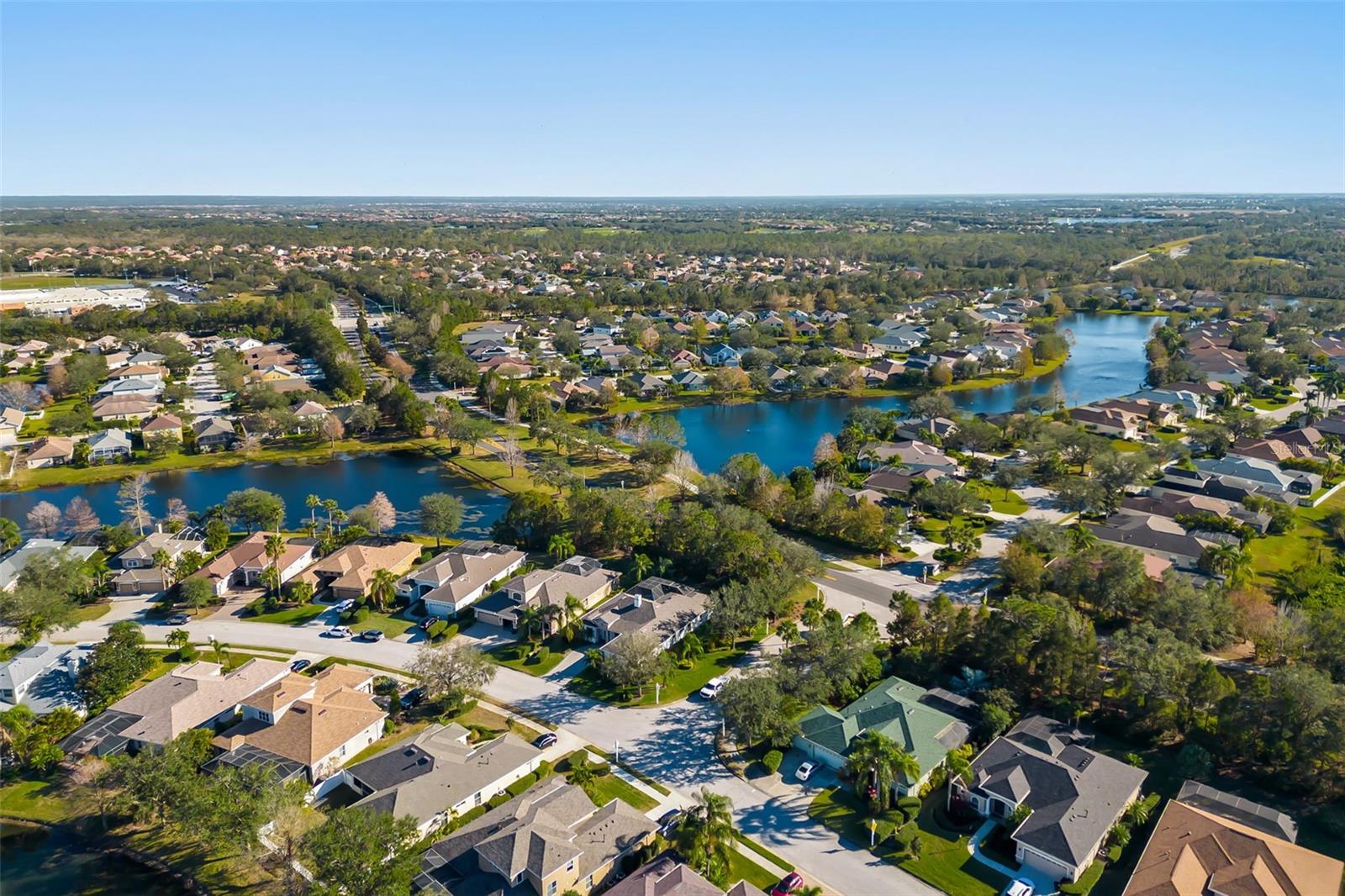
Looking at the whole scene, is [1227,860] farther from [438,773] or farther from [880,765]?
[438,773]

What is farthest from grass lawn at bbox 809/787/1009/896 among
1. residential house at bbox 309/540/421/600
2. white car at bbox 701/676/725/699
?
residential house at bbox 309/540/421/600

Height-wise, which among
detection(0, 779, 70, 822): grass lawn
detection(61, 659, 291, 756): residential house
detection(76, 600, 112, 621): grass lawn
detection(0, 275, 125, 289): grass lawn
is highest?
detection(0, 275, 125, 289): grass lawn

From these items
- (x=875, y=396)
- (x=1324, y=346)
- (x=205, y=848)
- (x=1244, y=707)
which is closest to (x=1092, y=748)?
(x=1244, y=707)

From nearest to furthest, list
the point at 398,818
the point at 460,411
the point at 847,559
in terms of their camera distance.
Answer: the point at 398,818
the point at 847,559
the point at 460,411

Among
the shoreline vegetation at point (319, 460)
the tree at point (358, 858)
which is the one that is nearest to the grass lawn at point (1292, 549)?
the tree at point (358, 858)

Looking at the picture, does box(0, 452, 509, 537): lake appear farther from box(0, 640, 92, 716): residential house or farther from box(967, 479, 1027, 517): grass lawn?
box(967, 479, 1027, 517): grass lawn

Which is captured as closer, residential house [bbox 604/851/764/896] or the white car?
residential house [bbox 604/851/764/896]

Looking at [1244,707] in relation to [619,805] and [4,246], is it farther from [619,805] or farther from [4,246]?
[4,246]
